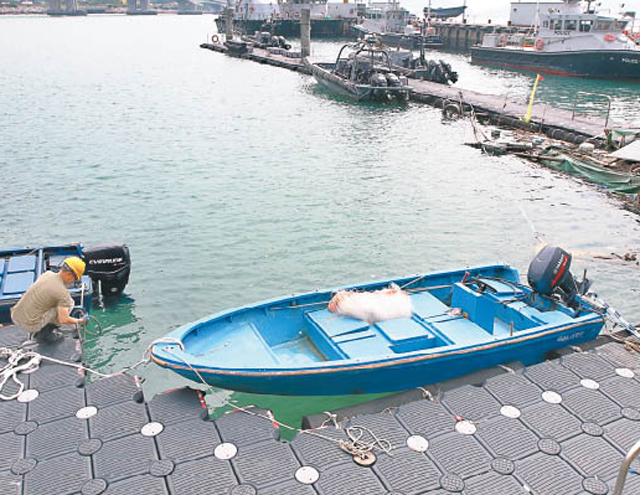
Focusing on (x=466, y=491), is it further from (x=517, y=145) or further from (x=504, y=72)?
(x=504, y=72)

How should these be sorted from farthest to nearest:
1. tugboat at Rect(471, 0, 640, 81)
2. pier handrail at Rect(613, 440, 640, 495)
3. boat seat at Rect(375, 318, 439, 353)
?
tugboat at Rect(471, 0, 640, 81), boat seat at Rect(375, 318, 439, 353), pier handrail at Rect(613, 440, 640, 495)

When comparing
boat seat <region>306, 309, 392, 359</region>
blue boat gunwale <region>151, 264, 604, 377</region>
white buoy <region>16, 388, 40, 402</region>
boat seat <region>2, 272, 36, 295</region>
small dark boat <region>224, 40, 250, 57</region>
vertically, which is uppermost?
small dark boat <region>224, 40, 250, 57</region>

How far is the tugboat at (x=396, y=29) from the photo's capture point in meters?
85.9

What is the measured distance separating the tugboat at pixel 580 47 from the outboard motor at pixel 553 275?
55.6 metres

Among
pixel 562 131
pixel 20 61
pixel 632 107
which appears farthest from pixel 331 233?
pixel 20 61

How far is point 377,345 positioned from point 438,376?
48.5 inches

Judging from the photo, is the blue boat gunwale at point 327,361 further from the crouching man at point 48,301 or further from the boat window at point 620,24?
the boat window at point 620,24

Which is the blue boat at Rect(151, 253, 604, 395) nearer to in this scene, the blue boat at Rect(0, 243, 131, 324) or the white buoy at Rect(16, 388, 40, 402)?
the white buoy at Rect(16, 388, 40, 402)

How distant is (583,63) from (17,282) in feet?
203

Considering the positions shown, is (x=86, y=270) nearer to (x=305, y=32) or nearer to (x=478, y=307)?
(x=478, y=307)

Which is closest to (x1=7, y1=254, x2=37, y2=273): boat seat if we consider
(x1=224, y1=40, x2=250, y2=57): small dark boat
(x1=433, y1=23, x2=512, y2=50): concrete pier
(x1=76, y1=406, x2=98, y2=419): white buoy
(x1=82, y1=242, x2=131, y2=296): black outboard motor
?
(x1=82, y1=242, x2=131, y2=296): black outboard motor

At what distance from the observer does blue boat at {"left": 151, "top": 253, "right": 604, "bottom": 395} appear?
9.20 metres

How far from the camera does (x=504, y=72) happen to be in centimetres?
6831

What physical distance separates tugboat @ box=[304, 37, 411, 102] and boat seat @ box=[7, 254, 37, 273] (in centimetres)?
3463
